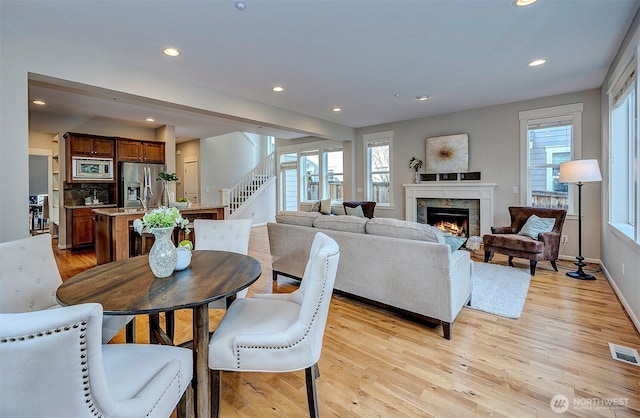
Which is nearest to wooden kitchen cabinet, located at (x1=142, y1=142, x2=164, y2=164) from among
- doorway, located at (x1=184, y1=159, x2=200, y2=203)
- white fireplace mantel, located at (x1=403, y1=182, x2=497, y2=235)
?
doorway, located at (x1=184, y1=159, x2=200, y2=203)

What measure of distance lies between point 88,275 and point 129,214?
2873 millimetres

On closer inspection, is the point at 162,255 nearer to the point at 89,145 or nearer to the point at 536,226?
the point at 536,226

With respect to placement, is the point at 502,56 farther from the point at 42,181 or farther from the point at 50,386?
the point at 42,181

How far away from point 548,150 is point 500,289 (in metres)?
2.95

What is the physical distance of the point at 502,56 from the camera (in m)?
3.30

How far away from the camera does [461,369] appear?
199 cm

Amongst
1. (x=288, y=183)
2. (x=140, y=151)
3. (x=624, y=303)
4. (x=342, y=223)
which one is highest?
(x=140, y=151)

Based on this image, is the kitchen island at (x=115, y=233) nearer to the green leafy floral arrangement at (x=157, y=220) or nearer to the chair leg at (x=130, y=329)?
the chair leg at (x=130, y=329)

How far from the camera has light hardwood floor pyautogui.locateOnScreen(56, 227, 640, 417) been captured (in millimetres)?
1662

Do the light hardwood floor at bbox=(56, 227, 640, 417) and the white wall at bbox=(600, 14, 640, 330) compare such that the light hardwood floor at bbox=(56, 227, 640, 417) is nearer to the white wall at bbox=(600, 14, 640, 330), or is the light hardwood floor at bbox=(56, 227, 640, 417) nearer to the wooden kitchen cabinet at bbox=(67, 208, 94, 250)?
the white wall at bbox=(600, 14, 640, 330)

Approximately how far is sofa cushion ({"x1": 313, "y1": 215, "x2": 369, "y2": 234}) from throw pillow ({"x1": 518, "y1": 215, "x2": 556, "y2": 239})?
9.28 ft

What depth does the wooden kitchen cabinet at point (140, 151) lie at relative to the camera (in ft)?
20.8

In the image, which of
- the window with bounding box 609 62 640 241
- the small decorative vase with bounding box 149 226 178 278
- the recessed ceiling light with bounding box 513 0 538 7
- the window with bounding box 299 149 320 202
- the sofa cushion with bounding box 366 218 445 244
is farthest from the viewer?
the window with bounding box 299 149 320 202

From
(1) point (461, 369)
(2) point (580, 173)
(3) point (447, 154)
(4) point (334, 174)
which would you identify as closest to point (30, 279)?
(1) point (461, 369)
